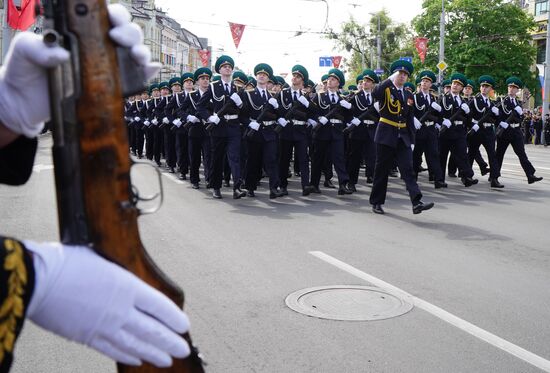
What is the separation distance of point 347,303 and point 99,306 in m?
3.53

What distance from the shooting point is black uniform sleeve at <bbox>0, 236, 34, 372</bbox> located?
1.45m

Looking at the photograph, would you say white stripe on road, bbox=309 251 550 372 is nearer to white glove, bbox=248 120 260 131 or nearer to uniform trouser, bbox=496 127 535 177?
white glove, bbox=248 120 260 131

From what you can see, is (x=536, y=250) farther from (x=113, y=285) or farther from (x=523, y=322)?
(x=113, y=285)

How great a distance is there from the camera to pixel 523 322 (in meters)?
4.50

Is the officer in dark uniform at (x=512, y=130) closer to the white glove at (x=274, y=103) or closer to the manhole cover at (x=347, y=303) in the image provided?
the white glove at (x=274, y=103)

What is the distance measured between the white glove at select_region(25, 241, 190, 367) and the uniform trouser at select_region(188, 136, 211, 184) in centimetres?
1058

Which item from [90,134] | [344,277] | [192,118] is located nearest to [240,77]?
[192,118]

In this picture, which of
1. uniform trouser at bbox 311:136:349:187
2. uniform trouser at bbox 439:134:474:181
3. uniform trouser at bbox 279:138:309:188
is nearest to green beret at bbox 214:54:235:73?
uniform trouser at bbox 279:138:309:188

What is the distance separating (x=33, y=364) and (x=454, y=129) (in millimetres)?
10440

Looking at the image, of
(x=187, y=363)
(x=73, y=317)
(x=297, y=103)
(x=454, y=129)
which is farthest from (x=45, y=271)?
(x=454, y=129)

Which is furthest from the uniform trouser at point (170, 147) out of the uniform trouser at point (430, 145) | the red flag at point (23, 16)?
the uniform trouser at point (430, 145)

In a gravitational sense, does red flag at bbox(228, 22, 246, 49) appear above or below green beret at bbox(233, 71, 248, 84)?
above

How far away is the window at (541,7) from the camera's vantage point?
5512cm

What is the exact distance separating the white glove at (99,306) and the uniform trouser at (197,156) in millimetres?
10579
